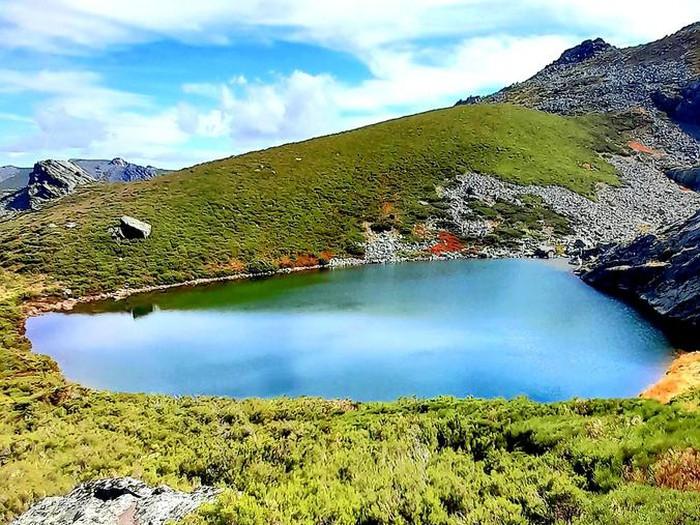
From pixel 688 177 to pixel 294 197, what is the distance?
232 ft

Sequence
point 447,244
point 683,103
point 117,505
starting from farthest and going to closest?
point 683,103, point 447,244, point 117,505

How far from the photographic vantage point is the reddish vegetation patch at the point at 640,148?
365 feet

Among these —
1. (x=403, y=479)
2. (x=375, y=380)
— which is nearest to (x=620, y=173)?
(x=375, y=380)

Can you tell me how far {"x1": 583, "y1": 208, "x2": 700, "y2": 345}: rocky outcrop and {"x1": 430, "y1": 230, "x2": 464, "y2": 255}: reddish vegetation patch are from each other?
1975cm

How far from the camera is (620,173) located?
100 m

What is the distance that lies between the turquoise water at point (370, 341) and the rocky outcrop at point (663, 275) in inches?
86.8

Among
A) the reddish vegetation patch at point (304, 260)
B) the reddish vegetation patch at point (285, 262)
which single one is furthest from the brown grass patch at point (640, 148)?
the reddish vegetation patch at point (285, 262)

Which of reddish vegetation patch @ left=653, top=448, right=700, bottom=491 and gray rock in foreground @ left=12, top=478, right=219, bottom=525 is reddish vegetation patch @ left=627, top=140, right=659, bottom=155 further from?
gray rock in foreground @ left=12, top=478, right=219, bottom=525

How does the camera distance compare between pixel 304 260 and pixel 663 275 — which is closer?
pixel 663 275

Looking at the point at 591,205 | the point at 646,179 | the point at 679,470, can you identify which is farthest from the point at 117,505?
the point at 646,179

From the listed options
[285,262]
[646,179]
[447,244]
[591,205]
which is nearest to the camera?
[285,262]

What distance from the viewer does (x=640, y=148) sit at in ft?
370

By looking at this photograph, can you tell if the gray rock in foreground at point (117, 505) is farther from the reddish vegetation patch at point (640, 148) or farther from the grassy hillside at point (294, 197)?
the reddish vegetation patch at point (640, 148)

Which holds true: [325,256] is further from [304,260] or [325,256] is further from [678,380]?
[678,380]
